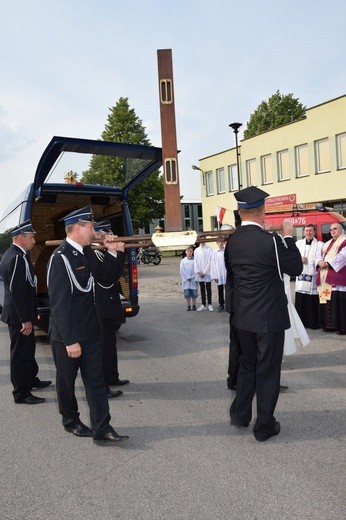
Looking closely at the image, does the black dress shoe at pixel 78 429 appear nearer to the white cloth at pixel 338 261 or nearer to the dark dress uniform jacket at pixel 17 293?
the dark dress uniform jacket at pixel 17 293

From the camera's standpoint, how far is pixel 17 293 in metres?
5.52

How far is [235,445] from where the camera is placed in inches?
157

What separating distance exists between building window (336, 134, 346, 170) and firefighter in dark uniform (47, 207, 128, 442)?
2238 cm

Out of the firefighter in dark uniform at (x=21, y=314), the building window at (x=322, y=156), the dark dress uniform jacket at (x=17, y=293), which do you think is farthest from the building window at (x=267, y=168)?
the dark dress uniform jacket at (x=17, y=293)

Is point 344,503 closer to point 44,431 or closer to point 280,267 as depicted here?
point 280,267

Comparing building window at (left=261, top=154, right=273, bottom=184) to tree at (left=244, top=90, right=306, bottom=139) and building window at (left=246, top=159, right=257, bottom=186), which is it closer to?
building window at (left=246, top=159, right=257, bottom=186)

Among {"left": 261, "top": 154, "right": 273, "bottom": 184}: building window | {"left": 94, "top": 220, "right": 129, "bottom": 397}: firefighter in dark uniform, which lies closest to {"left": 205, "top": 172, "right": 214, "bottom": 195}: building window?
{"left": 261, "top": 154, "right": 273, "bottom": 184}: building window

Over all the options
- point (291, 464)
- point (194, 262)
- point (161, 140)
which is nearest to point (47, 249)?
point (194, 262)

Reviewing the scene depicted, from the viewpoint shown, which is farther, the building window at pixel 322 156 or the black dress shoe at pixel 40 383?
the building window at pixel 322 156

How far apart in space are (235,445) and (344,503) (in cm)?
110

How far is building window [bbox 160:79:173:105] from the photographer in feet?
15.3

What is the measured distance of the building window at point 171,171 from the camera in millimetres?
4941

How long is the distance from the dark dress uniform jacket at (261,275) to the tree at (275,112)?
3963cm

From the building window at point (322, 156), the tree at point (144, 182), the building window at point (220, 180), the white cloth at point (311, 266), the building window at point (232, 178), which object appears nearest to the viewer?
the white cloth at point (311, 266)
